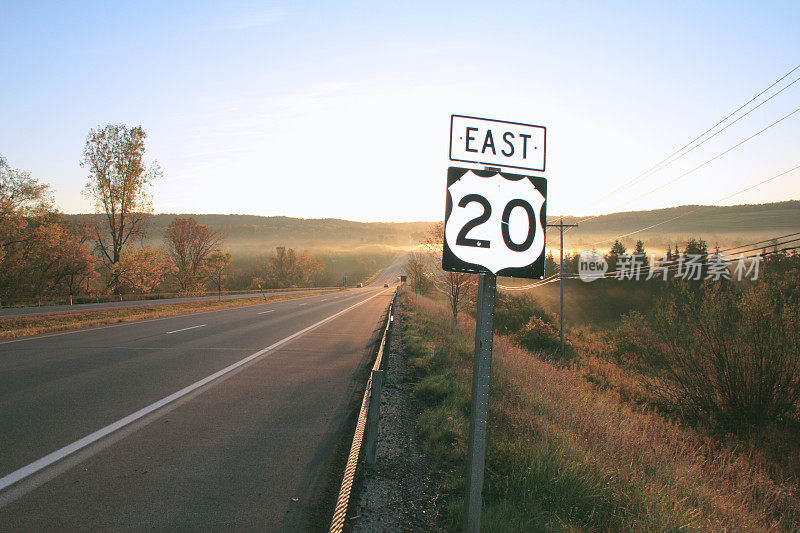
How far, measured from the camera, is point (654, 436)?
6184 mm

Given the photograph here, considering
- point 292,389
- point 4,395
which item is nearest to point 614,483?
point 292,389

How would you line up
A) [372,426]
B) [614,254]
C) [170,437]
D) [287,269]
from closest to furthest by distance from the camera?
[372,426] < [170,437] < [614,254] < [287,269]

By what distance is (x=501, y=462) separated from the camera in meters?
4.57

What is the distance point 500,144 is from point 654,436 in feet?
19.1

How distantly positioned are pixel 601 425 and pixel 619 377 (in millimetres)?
15967

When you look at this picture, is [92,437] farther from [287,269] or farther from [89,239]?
[287,269]

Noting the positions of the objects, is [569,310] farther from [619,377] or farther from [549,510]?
[549,510]

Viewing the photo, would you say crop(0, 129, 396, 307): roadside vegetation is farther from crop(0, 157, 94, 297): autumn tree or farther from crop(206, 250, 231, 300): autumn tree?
crop(206, 250, 231, 300): autumn tree

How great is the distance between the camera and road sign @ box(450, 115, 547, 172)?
93.2 inches

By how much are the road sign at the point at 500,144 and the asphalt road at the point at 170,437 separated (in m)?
3.11

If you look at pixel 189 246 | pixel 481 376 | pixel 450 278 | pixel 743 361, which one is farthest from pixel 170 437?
pixel 189 246

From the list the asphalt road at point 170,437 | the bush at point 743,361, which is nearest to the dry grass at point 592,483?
the asphalt road at point 170,437

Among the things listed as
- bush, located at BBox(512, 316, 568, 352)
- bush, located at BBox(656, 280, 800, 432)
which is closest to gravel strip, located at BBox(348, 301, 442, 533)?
bush, located at BBox(656, 280, 800, 432)

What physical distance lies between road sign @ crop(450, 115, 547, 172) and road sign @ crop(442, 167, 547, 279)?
0.38ft
